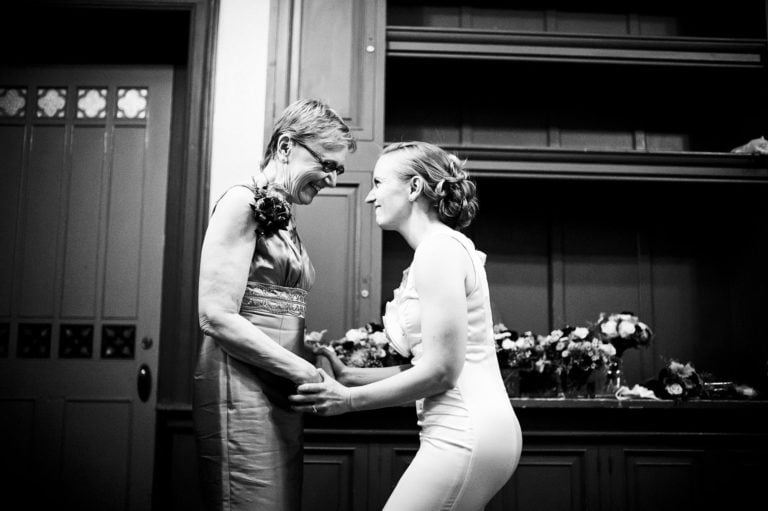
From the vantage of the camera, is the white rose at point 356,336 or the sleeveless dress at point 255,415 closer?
the sleeveless dress at point 255,415

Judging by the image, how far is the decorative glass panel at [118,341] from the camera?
10.8 feet

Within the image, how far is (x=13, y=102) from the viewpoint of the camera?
136 inches

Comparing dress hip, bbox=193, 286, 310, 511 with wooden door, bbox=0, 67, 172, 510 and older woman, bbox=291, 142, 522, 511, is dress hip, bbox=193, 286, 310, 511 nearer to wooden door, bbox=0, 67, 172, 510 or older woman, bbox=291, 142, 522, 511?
older woman, bbox=291, 142, 522, 511

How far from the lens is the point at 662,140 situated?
377 centimetres

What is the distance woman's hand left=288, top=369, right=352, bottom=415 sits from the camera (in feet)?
4.82

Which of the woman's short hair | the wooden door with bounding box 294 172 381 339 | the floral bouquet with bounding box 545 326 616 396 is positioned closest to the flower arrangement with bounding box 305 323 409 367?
the wooden door with bounding box 294 172 381 339

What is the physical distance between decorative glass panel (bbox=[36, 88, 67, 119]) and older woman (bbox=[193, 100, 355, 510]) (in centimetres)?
225

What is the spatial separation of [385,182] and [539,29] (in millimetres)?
2540

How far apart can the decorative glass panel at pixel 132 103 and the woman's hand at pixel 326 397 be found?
2.43 meters

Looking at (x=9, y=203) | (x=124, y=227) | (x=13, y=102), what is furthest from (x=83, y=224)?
(x=13, y=102)

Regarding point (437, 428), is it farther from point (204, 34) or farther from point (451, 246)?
point (204, 34)

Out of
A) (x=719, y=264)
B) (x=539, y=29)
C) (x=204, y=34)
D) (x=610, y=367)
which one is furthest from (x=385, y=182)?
(x=719, y=264)

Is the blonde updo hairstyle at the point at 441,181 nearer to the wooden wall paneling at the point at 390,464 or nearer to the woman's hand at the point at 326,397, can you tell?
the woman's hand at the point at 326,397

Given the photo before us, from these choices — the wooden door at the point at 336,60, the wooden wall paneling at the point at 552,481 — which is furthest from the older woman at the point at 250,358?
the wooden door at the point at 336,60
